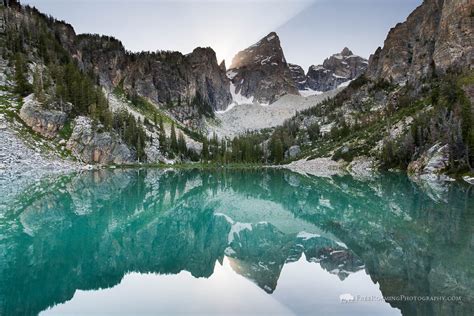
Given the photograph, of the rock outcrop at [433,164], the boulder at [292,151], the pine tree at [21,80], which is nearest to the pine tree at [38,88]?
the pine tree at [21,80]

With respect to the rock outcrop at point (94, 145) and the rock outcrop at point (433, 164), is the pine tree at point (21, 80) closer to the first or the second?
the rock outcrop at point (94, 145)

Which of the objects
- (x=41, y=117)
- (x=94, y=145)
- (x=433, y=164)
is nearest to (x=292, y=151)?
(x=94, y=145)

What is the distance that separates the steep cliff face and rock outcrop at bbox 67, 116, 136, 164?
412 ft

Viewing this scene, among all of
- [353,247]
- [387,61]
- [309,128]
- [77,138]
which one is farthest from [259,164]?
[353,247]

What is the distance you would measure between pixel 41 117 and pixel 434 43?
542 feet

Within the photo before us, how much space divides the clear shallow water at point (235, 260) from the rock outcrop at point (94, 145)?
71174 millimetres

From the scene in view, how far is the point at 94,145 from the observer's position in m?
100

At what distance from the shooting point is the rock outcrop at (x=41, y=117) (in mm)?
88750

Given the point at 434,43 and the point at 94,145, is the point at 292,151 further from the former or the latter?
the point at 94,145

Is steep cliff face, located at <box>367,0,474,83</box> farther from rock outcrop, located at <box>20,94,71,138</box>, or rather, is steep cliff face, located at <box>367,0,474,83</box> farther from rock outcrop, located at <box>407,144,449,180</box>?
rock outcrop, located at <box>20,94,71,138</box>

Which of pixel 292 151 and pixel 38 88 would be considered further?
pixel 292 151

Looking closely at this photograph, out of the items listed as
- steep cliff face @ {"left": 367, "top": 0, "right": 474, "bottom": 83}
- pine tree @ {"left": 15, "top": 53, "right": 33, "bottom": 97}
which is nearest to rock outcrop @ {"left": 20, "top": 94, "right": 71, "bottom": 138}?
pine tree @ {"left": 15, "top": 53, "right": 33, "bottom": 97}

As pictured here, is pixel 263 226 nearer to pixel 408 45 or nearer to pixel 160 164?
pixel 160 164

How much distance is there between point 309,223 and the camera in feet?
79.8
